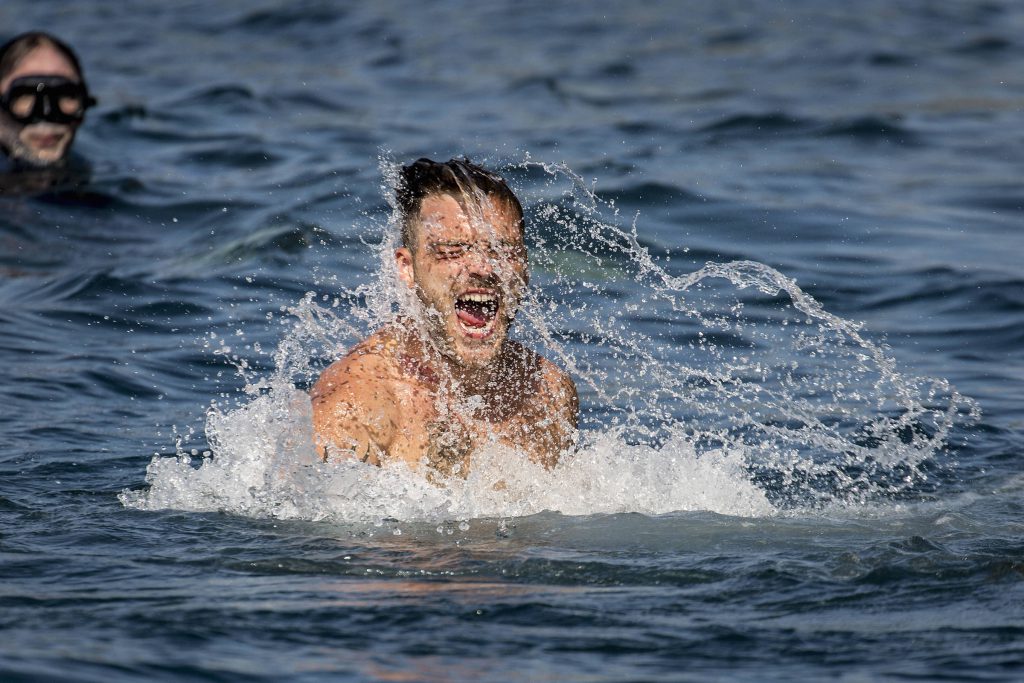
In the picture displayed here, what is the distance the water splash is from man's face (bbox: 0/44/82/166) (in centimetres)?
353

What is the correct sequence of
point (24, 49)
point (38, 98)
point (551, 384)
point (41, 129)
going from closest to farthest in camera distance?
point (551, 384)
point (38, 98)
point (24, 49)
point (41, 129)

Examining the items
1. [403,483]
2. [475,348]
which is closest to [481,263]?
[475,348]

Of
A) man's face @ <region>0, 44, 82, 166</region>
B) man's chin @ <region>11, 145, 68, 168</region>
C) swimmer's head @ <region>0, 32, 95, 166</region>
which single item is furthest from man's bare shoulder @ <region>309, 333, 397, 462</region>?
man's chin @ <region>11, 145, 68, 168</region>

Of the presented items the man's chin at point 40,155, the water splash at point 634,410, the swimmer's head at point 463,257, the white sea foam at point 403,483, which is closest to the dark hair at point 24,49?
the man's chin at point 40,155

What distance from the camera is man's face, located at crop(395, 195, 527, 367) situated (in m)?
5.66

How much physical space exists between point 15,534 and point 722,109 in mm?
10670

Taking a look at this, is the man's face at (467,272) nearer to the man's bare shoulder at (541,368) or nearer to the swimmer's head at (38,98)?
the man's bare shoulder at (541,368)

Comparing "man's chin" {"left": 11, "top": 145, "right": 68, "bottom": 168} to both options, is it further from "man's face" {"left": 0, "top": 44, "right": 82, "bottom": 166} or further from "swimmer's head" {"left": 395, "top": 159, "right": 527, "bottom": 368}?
"swimmer's head" {"left": 395, "top": 159, "right": 527, "bottom": 368}

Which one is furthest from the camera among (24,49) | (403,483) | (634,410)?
(24,49)

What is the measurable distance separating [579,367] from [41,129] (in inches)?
217

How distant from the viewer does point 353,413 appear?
5664mm

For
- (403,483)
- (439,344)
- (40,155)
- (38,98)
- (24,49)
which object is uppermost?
(24,49)

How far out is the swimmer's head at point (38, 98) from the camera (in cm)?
1159

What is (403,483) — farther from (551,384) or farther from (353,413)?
(551,384)
